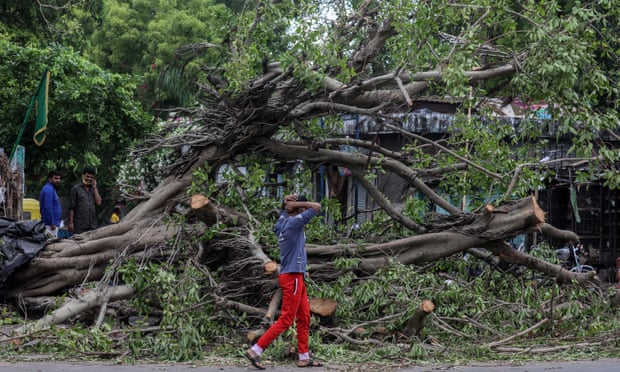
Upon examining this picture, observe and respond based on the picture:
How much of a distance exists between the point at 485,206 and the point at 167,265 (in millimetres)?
3867

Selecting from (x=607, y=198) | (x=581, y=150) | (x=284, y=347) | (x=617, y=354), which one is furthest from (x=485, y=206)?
(x=607, y=198)

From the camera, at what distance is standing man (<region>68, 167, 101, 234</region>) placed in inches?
487

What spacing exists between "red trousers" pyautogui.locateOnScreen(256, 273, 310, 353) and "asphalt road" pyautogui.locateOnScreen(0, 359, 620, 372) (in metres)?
0.27

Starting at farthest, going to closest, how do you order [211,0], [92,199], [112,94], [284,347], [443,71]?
[211,0] < [112,94] < [92,199] < [443,71] < [284,347]

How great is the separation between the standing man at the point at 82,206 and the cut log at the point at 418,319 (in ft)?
20.3

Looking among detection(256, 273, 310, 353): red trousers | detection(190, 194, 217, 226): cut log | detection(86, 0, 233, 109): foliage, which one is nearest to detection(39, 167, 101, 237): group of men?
detection(190, 194, 217, 226): cut log

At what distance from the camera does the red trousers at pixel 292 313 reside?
7.23 m

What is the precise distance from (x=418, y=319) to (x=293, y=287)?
4.90 ft

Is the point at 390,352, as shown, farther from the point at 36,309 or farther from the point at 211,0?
the point at 211,0

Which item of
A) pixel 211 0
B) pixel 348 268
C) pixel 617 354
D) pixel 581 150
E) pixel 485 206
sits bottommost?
pixel 617 354

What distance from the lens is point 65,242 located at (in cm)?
1073

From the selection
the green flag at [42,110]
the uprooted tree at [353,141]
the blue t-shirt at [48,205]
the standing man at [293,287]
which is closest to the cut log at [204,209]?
the uprooted tree at [353,141]

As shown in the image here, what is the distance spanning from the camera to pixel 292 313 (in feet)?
23.9

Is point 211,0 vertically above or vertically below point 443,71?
above
